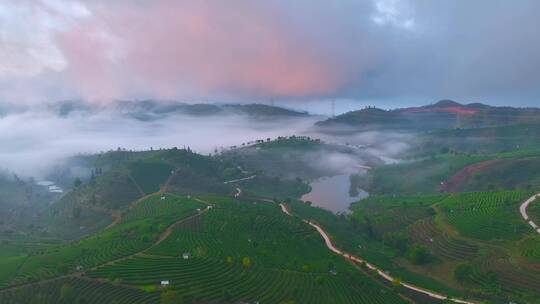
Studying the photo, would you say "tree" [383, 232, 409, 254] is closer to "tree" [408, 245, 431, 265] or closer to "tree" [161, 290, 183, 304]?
"tree" [408, 245, 431, 265]

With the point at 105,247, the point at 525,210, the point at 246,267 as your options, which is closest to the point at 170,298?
the point at 246,267

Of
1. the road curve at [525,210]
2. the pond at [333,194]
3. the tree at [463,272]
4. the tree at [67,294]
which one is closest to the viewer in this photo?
the tree at [67,294]

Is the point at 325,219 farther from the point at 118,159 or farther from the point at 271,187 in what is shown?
the point at 118,159

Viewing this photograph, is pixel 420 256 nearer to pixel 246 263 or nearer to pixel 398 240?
pixel 398 240

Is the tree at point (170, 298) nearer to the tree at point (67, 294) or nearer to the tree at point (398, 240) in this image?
the tree at point (67, 294)

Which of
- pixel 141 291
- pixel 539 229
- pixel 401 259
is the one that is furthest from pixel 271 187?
pixel 141 291

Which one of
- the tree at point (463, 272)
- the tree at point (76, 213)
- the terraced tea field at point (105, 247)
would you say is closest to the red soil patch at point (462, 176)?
the tree at point (463, 272)

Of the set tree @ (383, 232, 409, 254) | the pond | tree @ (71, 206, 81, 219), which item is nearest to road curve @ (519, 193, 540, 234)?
tree @ (383, 232, 409, 254)
